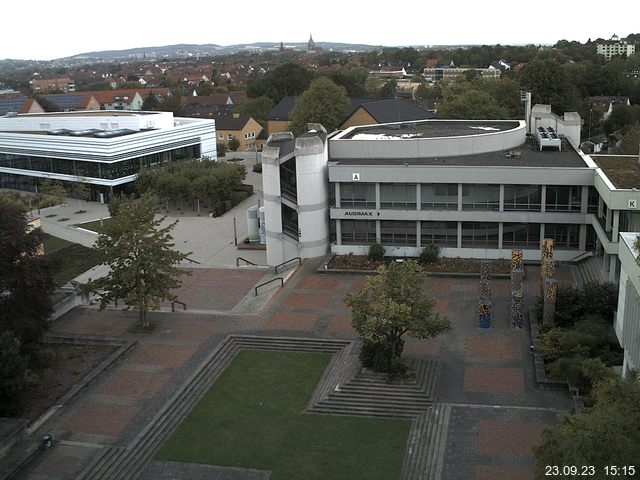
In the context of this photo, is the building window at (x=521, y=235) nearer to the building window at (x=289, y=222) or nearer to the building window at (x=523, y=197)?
the building window at (x=523, y=197)

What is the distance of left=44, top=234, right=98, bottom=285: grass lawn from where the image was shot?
41844 mm

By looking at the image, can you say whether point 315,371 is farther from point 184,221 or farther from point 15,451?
point 184,221

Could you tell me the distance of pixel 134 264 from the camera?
2962 centimetres

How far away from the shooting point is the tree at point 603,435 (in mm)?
12945

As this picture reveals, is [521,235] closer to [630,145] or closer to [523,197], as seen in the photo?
[523,197]

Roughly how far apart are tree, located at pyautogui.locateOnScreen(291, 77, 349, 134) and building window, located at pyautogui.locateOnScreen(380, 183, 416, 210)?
35678mm

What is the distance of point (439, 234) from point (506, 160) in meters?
5.84

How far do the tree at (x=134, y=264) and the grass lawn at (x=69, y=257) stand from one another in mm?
10781

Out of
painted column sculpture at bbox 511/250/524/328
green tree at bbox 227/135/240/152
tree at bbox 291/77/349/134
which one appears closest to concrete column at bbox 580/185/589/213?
painted column sculpture at bbox 511/250/524/328

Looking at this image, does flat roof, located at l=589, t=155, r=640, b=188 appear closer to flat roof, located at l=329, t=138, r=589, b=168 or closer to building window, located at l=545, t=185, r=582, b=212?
flat roof, located at l=329, t=138, r=589, b=168

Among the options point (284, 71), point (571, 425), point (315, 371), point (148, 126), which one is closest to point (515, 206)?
point (315, 371)

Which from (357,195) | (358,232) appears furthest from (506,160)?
(358,232)

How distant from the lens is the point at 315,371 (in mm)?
26359

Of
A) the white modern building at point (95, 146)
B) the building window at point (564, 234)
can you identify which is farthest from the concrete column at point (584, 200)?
the white modern building at point (95, 146)
